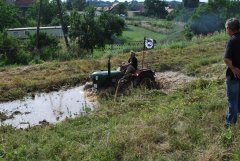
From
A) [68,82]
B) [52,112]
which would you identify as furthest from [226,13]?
[52,112]

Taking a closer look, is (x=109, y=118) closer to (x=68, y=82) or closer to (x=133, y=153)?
(x=133, y=153)

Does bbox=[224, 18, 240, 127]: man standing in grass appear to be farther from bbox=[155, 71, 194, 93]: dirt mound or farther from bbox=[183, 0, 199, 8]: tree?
bbox=[183, 0, 199, 8]: tree

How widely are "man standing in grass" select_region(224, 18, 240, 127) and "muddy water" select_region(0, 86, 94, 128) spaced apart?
17.4 feet

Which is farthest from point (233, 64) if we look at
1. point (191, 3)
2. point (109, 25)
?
point (191, 3)

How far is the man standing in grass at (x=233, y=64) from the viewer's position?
602cm

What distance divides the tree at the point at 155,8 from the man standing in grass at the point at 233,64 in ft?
352

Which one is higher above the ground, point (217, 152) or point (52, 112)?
point (217, 152)

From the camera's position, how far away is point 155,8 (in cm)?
11362

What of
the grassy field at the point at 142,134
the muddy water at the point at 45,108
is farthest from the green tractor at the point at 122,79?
the grassy field at the point at 142,134

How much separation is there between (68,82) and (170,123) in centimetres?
932

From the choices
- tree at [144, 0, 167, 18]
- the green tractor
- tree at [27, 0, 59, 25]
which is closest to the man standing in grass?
the green tractor

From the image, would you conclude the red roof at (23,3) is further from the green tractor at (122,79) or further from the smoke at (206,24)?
the green tractor at (122,79)

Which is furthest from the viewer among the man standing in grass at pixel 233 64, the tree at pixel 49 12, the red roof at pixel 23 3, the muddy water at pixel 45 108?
the red roof at pixel 23 3

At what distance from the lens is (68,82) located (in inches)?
626
